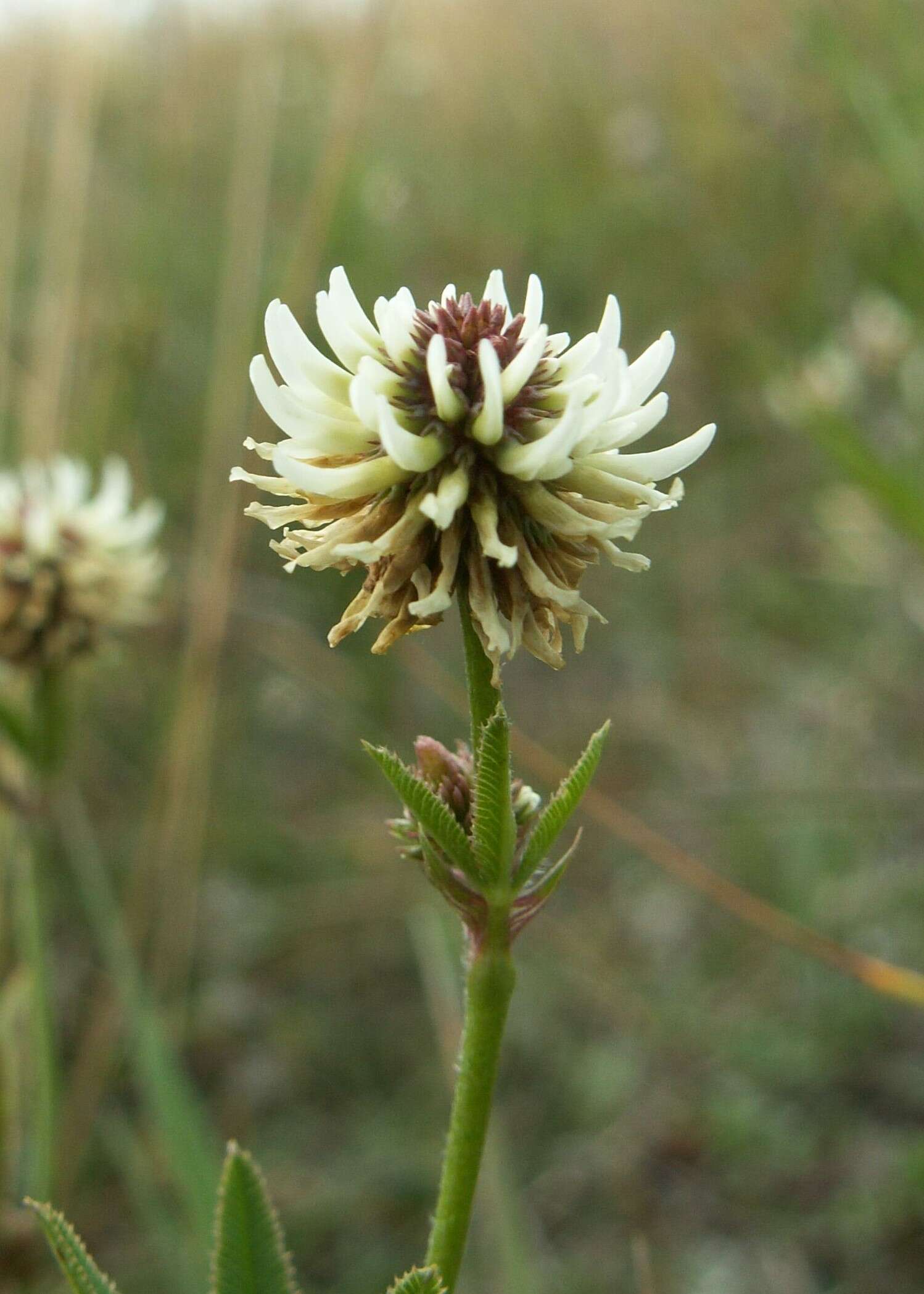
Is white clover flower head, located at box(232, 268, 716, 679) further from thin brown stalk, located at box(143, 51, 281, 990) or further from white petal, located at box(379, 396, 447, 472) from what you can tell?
thin brown stalk, located at box(143, 51, 281, 990)

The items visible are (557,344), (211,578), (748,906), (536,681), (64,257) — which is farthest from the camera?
(536,681)

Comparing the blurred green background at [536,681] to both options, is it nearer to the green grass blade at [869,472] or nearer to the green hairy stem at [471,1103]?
the green grass blade at [869,472]

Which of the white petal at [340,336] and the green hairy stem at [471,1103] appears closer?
the green hairy stem at [471,1103]

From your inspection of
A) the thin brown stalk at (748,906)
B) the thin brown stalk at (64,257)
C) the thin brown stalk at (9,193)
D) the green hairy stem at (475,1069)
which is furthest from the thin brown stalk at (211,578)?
the green hairy stem at (475,1069)

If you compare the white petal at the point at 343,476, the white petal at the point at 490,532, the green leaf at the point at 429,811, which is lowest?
the green leaf at the point at 429,811

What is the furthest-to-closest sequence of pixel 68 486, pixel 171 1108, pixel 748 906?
pixel 68 486 < pixel 748 906 < pixel 171 1108

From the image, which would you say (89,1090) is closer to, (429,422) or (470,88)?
(429,422)

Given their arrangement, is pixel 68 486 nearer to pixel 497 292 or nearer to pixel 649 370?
pixel 497 292

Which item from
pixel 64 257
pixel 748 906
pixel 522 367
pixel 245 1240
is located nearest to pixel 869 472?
pixel 748 906
